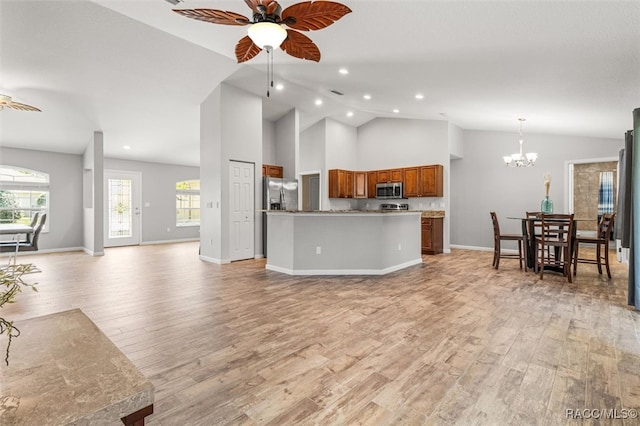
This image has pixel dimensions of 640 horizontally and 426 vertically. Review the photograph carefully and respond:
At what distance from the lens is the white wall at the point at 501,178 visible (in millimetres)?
7094

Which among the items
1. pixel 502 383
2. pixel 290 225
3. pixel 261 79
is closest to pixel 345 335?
pixel 502 383

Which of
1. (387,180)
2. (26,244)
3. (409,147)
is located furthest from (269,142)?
(26,244)

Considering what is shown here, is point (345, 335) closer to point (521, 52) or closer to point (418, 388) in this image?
point (418, 388)

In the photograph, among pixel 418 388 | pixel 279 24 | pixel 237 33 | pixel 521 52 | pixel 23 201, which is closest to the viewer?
pixel 418 388

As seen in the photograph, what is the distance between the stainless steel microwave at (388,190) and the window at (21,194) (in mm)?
8197

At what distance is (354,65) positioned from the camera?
15.0 feet

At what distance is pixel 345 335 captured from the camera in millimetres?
2684

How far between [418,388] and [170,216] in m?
9.68

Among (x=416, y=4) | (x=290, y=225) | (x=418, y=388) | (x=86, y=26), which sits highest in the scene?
(x=86, y=26)

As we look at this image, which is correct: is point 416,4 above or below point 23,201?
above

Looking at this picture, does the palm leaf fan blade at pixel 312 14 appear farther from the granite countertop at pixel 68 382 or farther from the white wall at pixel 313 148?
the white wall at pixel 313 148

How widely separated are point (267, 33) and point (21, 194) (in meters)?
8.45

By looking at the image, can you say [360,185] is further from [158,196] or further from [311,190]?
[158,196]

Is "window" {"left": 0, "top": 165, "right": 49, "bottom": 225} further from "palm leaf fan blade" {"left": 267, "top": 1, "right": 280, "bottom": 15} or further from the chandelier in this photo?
the chandelier
